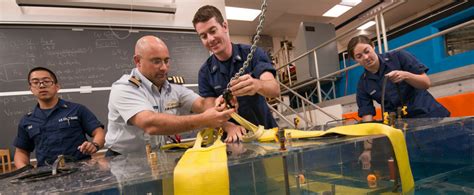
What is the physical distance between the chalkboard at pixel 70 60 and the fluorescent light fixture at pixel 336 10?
166 inches

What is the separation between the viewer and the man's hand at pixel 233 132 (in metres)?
1.13

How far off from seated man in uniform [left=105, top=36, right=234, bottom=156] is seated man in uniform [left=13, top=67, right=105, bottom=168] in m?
0.55

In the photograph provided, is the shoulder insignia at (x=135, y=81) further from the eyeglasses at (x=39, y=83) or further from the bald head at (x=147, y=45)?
the eyeglasses at (x=39, y=83)

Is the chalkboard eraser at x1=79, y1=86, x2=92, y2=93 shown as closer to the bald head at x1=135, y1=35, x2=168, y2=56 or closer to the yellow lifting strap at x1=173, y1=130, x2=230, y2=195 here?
the bald head at x1=135, y1=35, x2=168, y2=56

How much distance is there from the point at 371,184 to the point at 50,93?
2164 millimetres

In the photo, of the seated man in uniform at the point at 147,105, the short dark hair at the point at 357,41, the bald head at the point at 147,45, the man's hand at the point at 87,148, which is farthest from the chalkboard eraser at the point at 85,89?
the short dark hair at the point at 357,41

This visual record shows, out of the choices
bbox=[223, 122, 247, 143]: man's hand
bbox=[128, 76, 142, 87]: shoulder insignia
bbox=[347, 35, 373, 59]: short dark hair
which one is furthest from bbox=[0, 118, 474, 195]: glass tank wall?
bbox=[347, 35, 373, 59]: short dark hair

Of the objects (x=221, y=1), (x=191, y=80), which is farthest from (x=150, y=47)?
(x=221, y=1)

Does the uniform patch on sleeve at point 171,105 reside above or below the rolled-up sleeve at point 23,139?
above

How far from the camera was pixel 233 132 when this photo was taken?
3.92 feet

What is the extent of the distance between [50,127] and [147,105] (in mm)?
1153

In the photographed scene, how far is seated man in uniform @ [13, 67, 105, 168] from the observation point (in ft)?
6.22

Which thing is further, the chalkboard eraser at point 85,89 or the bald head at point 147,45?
the chalkboard eraser at point 85,89

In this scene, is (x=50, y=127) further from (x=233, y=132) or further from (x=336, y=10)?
(x=336, y=10)
